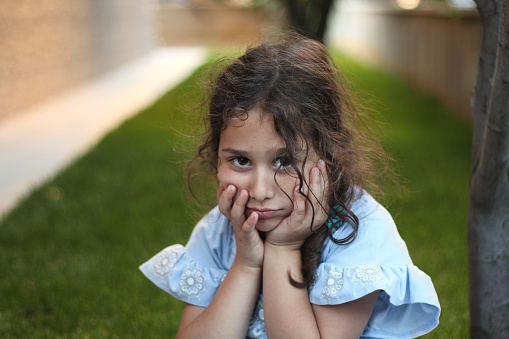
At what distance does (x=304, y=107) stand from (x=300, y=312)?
1.62ft

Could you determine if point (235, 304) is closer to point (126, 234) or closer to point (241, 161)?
point (241, 161)

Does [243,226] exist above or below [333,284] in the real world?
above

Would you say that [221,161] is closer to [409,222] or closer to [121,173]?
[409,222]

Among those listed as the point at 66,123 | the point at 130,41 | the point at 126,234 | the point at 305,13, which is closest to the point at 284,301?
the point at 126,234

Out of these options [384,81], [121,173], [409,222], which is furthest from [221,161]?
[384,81]

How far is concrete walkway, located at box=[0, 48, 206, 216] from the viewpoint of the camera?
217 inches

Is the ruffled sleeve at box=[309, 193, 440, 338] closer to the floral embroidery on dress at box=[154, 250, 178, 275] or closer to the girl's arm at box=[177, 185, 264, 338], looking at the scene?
the girl's arm at box=[177, 185, 264, 338]

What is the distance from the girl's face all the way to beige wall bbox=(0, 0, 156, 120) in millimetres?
6759

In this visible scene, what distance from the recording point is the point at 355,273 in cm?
149

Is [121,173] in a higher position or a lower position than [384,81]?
higher

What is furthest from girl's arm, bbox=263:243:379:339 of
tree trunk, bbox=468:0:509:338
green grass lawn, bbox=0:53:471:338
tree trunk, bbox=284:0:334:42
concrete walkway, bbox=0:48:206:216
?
tree trunk, bbox=284:0:334:42

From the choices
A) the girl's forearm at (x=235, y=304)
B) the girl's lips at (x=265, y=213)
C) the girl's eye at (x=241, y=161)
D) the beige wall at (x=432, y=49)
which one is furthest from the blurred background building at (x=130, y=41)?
the girl's forearm at (x=235, y=304)

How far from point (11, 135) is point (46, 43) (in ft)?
9.57

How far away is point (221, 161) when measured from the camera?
5.17 ft
